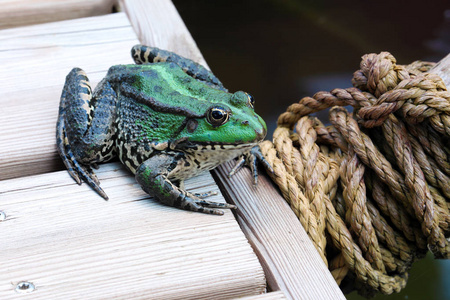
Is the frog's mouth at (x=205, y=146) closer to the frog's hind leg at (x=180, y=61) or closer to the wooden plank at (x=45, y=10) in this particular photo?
the frog's hind leg at (x=180, y=61)

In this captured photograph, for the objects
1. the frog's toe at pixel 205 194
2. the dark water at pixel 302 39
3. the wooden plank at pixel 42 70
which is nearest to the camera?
the frog's toe at pixel 205 194

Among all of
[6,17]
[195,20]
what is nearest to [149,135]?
[6,17]

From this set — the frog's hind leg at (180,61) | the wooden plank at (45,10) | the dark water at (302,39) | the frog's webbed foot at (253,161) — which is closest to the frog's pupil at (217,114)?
the frog's webbed foot at (253,161)

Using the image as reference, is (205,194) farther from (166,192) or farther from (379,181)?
(379,181)

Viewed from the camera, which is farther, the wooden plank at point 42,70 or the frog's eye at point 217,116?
the wooden plank at point 42,70

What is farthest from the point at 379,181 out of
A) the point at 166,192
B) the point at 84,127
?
the point at 84,127

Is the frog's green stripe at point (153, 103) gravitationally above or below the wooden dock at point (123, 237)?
above

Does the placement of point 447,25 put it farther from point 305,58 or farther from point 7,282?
point 7,282

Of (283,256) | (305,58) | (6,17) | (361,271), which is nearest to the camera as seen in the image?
(283,256)

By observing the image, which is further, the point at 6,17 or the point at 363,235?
the point at 6,17
